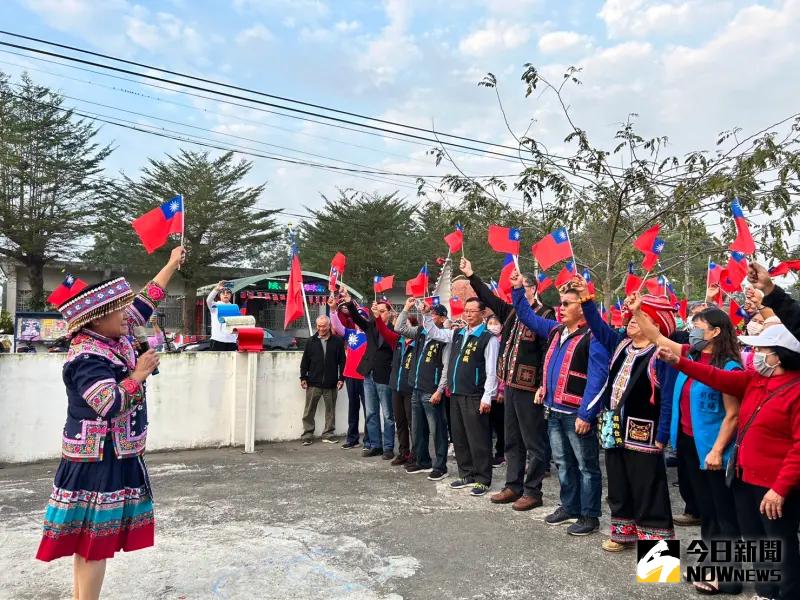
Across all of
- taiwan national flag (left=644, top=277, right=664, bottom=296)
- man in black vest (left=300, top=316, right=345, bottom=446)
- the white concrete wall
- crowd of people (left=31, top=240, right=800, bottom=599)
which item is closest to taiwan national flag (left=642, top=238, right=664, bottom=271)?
crowd of people (left=31, top=240, right=800, bottom=599)

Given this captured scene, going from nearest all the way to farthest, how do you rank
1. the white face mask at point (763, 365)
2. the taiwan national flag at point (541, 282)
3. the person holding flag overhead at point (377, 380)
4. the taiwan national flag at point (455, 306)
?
the white face mask at point (763, 365) < the taiwan national flag at point (541, 282) < the person holding flag overhead at point (377, 380) < the taiwan national flag at point (455, 306)

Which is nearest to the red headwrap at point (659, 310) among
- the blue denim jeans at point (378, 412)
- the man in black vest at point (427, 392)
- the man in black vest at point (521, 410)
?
the man in black vest at point (521, 410)

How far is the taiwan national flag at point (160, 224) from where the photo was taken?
17.3 feet

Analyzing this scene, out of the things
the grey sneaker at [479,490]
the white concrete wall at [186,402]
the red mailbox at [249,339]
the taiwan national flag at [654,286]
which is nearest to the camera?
the grey sneaker at [479,490]

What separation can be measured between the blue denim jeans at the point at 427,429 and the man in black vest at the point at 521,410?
1.03m

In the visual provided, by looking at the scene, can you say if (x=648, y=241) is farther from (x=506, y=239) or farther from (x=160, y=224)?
(x=160, y=224)

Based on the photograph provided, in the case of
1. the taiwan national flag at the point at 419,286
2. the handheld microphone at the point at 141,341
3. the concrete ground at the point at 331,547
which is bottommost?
the concrete ground at the point at 331,547

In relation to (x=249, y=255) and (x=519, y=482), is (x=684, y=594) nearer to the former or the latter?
(x=519, y=482)

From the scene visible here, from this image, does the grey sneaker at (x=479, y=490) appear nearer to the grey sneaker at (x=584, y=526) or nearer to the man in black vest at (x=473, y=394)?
the man in black vest at (x=473, y=394)

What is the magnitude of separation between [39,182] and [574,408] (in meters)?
27.2

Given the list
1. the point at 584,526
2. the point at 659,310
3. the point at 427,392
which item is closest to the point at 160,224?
the point at 427,392

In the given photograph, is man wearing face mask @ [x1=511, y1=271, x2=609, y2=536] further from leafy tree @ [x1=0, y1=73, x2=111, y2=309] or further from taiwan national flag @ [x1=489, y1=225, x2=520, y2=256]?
leafy tree @ [x1=0, y1=73, x2=111, y2=309]

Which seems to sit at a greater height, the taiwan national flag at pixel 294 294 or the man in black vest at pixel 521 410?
the taiwan national flag at pixel 294 294

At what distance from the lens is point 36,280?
2620cm
